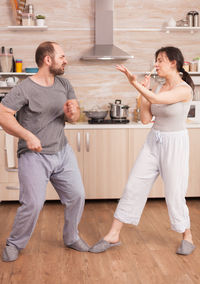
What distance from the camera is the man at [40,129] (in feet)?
8.79

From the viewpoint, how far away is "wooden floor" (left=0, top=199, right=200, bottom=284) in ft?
8.48

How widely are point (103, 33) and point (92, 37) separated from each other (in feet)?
0.49

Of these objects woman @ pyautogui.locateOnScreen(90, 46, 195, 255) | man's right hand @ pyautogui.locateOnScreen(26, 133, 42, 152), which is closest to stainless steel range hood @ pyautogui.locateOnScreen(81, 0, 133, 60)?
woman @ pyautogui.locateOnScreen(90, 46, 195, 255)

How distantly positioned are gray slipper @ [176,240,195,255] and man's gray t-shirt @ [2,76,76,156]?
1069 millimetres

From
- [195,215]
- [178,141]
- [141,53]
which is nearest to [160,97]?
[178,141]

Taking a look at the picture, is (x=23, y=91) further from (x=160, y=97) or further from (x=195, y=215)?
(x=195, y=215)

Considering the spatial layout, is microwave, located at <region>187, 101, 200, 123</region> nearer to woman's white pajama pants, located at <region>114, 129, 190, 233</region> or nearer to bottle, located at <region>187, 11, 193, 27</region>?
bottle, located at <region>187, 11, 193, 27</region>

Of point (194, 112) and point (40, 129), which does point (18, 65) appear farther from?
point (40, 129)

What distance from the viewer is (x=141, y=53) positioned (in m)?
4.83

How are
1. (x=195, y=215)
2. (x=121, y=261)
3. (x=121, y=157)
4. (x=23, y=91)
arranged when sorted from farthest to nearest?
(x=121, y=157)
(x=195, y=215)
(x=121, y=261)
(x=23, y=91)

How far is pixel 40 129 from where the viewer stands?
2750 millimetres

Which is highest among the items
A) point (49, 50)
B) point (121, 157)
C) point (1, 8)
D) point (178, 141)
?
point (1, 8)

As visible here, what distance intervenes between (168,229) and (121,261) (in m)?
0.79

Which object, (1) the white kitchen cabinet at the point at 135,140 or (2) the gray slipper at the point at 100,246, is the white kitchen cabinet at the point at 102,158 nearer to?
(1) the white kitchen cabinet at the point at 135,140
